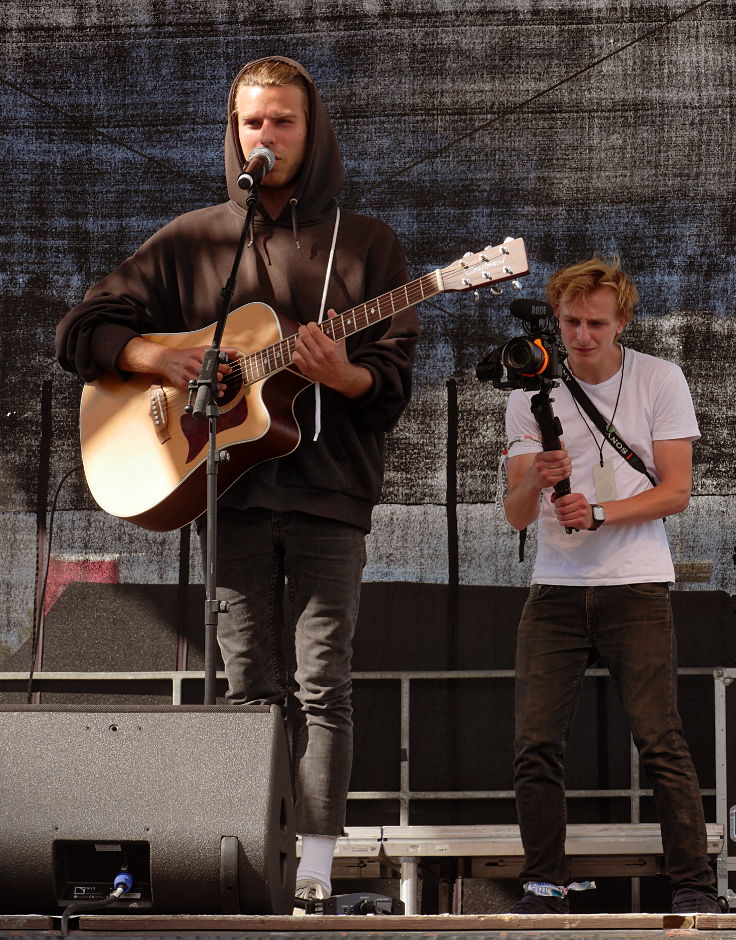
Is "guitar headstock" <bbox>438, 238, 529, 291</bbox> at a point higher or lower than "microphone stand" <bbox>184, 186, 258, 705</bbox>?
higher

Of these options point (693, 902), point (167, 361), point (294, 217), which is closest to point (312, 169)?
point (294, 217)

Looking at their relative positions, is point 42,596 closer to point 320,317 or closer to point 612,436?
point 320,317

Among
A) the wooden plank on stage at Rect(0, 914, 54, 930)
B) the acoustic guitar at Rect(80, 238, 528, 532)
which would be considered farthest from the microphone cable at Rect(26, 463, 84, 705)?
the wooden plank on stage at Rect(0, 914, 54, 930)

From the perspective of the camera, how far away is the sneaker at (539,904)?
2.81 meters

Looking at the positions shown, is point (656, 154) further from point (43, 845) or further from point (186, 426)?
point (43, 845)

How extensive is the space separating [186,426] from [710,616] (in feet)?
6.67

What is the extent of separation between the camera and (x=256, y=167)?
9.32ft

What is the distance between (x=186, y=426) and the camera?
3.02 meters

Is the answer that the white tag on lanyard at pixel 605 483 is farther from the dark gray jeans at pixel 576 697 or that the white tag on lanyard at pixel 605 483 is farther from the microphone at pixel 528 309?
the microphone at pixel 528 309

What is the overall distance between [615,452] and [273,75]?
133 cm

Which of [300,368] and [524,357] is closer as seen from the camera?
[300,368]

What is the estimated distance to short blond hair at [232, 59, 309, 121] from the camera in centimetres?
300

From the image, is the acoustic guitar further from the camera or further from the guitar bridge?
the camera

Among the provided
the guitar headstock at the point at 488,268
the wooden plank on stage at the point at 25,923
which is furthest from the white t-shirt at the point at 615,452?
the wooden plank on stage at the point at 25,923
